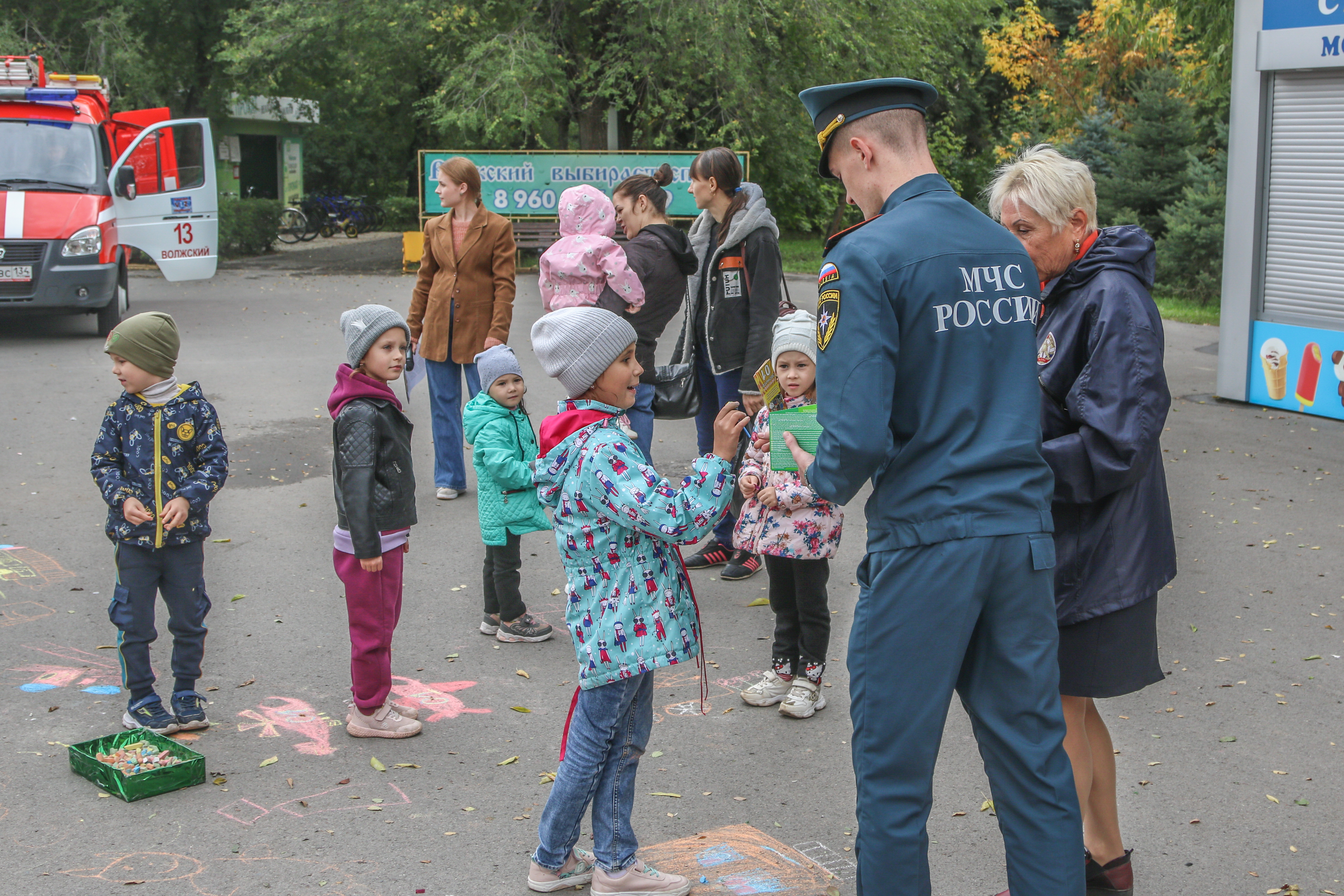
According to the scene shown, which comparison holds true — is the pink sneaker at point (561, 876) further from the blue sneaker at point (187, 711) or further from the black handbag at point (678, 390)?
the black handbag at point (678, 390)

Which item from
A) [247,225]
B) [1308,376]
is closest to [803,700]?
[1308,376]

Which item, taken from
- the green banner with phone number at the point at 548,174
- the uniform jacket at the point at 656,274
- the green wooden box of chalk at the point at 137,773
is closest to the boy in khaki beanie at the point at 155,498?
the green wooden box of chalk at the point at 137,773

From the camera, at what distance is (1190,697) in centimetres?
473

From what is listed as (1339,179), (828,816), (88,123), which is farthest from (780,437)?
(88,123)

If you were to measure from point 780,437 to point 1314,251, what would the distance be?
28.0ft

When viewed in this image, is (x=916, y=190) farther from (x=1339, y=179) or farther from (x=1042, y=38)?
(x=1042, y=38)

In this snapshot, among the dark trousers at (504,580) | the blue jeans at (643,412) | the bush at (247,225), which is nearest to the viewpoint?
the dark trousers at (504,580)

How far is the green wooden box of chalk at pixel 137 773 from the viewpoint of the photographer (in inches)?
153

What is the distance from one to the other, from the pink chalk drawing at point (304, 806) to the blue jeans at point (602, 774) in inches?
30.0

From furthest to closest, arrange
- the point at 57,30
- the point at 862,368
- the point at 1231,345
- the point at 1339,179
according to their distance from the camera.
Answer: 1. the point at 57,30
2. the point at 1231,345
3. the point at 1339,179
4. the point at 862,368

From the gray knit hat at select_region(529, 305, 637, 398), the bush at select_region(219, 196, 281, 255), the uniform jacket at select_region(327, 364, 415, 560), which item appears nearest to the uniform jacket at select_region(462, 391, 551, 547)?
the uniform jacket at select_region(327, 364, 415, 560)

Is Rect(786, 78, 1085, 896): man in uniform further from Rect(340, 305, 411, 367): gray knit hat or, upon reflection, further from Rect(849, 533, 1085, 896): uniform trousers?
Rect(340, 305, 411, 367): gray knit hat

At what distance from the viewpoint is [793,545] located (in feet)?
14.6

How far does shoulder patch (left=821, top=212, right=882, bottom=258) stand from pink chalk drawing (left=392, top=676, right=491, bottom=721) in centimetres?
262
